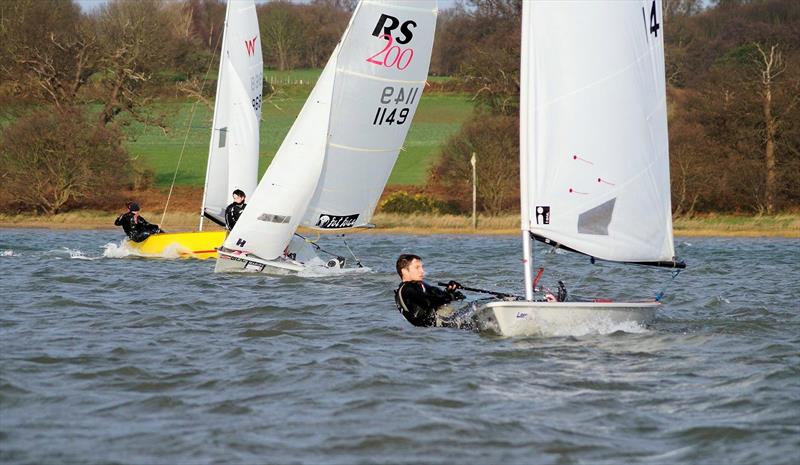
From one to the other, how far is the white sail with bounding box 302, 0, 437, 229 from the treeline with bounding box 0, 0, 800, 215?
779 inches

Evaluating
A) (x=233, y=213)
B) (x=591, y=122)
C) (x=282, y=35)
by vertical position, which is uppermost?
(x=282, y=35)

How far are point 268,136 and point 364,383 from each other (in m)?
45.5

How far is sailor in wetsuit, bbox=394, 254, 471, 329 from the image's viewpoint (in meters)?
12.3

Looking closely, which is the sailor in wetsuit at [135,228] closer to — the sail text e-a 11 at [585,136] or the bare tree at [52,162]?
the sail text e-a 11 at [585,136]

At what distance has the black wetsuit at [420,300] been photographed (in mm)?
12438

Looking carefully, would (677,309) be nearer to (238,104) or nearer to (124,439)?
(124,439)

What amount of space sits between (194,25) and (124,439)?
3005 inches

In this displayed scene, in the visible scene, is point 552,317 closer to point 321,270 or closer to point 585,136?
point 585,136

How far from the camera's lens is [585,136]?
39.5 ft

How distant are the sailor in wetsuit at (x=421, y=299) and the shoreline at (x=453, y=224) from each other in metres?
22.5

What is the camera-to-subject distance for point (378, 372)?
34.5 ft

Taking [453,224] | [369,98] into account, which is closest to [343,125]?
[369,98]

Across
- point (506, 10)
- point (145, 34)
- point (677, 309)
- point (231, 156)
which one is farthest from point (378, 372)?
point (506, 10)

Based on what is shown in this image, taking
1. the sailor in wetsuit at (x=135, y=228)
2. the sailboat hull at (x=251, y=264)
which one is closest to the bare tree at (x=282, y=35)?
the sailor in wetsuit at (x=135, y=228)
